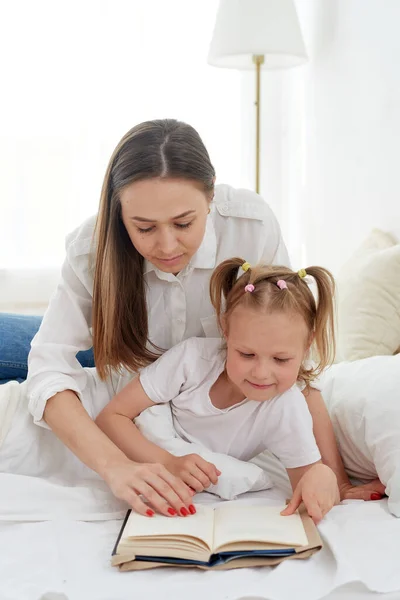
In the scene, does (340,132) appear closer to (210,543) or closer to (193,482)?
(193,482)

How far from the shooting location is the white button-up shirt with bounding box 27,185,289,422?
157 cm

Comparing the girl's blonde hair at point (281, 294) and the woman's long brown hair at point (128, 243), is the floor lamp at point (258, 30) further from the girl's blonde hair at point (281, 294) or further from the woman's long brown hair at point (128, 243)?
the girl's blonde hair at point (281, 294)

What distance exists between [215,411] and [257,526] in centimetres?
34

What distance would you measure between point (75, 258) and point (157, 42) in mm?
2286

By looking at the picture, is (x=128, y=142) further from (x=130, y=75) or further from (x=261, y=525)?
(x=130, y=75)

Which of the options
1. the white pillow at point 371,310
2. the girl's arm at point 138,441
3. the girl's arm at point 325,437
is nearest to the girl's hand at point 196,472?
the girl's arm at point 138,441

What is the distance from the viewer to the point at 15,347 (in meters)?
2.20

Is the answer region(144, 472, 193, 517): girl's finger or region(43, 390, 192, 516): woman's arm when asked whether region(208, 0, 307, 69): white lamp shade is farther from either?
region(144, 472, 193, 517): girl's finger

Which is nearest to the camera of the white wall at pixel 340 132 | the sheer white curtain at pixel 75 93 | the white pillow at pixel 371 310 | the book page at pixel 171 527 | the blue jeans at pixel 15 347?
the book page at pixel 171 527

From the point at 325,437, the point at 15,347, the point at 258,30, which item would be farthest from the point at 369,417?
the point at 258,30

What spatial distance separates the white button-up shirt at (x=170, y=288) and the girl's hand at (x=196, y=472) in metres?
0.29

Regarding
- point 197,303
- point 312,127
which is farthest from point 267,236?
point 312,127

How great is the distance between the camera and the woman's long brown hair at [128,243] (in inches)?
55.7

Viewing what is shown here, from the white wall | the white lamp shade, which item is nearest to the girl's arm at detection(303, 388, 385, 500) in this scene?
the white wall
